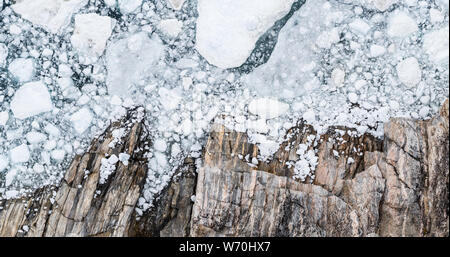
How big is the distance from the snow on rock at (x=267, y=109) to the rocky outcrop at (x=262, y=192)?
212 mm

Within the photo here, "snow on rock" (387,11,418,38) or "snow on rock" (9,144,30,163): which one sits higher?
"snow on rock" (387,11,418,38)

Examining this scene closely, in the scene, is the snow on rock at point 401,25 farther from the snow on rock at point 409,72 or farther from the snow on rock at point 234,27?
the snow on rock at point 234,27

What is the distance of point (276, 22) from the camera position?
400 cm

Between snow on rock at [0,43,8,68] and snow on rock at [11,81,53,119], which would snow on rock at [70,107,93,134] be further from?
snow on rock at [0,43,8,68]

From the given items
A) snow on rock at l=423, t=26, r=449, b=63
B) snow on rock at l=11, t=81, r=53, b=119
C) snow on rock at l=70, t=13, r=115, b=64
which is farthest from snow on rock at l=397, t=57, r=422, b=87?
snow on rock at l=11, t=81, r=53, b=119

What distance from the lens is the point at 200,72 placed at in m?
3.95

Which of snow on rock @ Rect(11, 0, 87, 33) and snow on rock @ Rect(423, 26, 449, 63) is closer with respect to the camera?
snow on rock @ Rect(423, 26, 449, 63)

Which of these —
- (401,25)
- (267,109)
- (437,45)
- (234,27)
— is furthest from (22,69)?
(437,45)

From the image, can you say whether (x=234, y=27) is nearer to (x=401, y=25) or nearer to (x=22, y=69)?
(x=401, y=25)

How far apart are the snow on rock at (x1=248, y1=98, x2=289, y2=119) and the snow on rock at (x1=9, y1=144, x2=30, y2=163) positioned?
2.06m

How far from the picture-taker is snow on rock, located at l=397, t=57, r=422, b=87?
12.6ft

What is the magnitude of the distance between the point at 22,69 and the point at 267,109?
2311 mm
